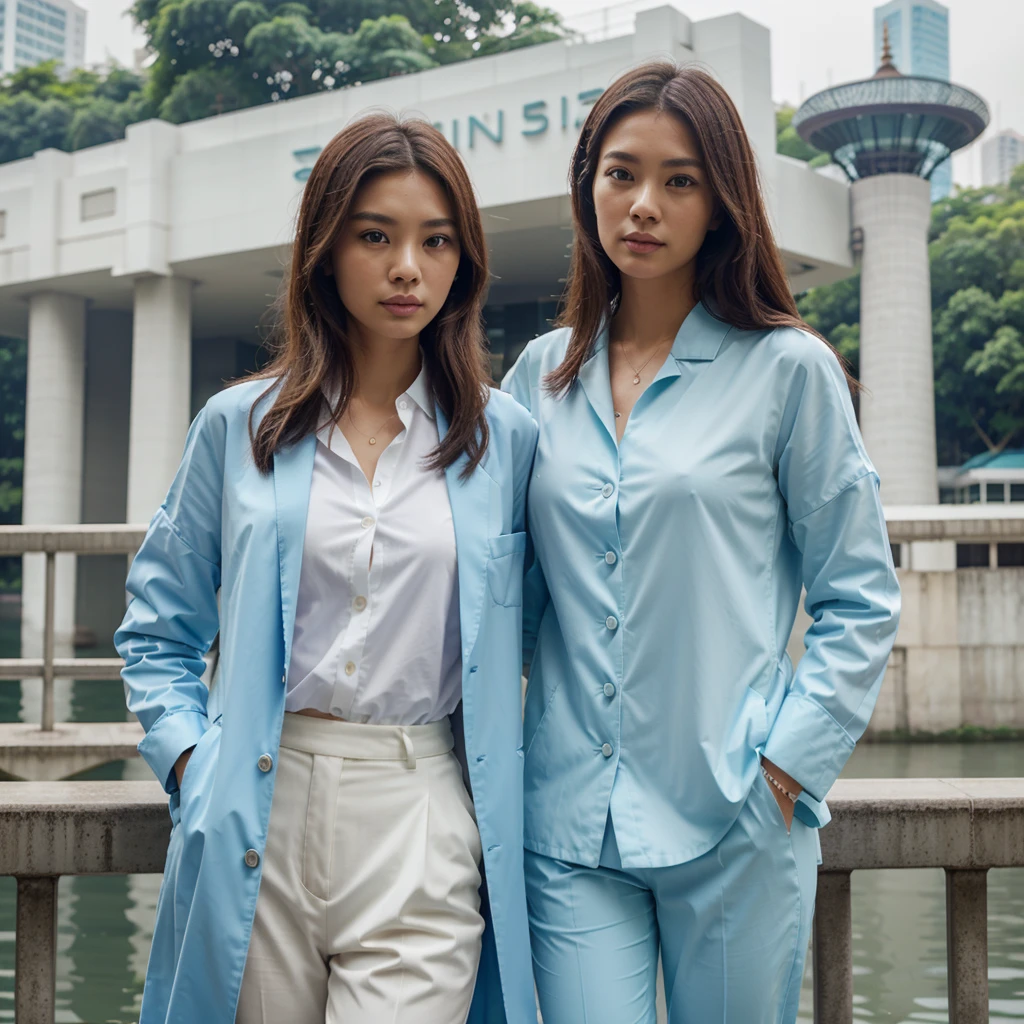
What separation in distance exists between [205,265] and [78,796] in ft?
65.8

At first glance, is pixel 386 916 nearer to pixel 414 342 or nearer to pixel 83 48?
pixel 414 342

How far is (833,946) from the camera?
2484 millimetres

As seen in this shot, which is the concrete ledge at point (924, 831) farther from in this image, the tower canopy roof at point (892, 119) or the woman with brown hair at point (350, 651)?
the tower canopy roof at point (892, 119)

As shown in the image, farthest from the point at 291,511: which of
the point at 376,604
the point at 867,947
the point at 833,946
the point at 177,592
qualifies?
the point at 867,947

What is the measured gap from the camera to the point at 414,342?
2.25m

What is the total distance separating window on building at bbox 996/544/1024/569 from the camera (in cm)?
1797

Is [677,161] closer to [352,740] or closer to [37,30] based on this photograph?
[352,740]

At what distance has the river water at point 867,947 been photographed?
5387mm

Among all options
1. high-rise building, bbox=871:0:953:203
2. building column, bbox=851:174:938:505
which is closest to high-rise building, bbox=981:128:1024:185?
high-rise building, bbox=871:0:953:203

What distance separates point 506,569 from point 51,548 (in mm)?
4737

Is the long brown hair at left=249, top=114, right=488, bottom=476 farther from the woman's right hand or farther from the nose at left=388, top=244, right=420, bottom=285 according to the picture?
the woman's right hand

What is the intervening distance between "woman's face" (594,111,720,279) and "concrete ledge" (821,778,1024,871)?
1.09m

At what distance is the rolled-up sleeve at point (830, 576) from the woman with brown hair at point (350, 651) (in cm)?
46

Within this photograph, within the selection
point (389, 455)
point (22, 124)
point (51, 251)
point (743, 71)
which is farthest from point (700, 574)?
point (22, 124)
